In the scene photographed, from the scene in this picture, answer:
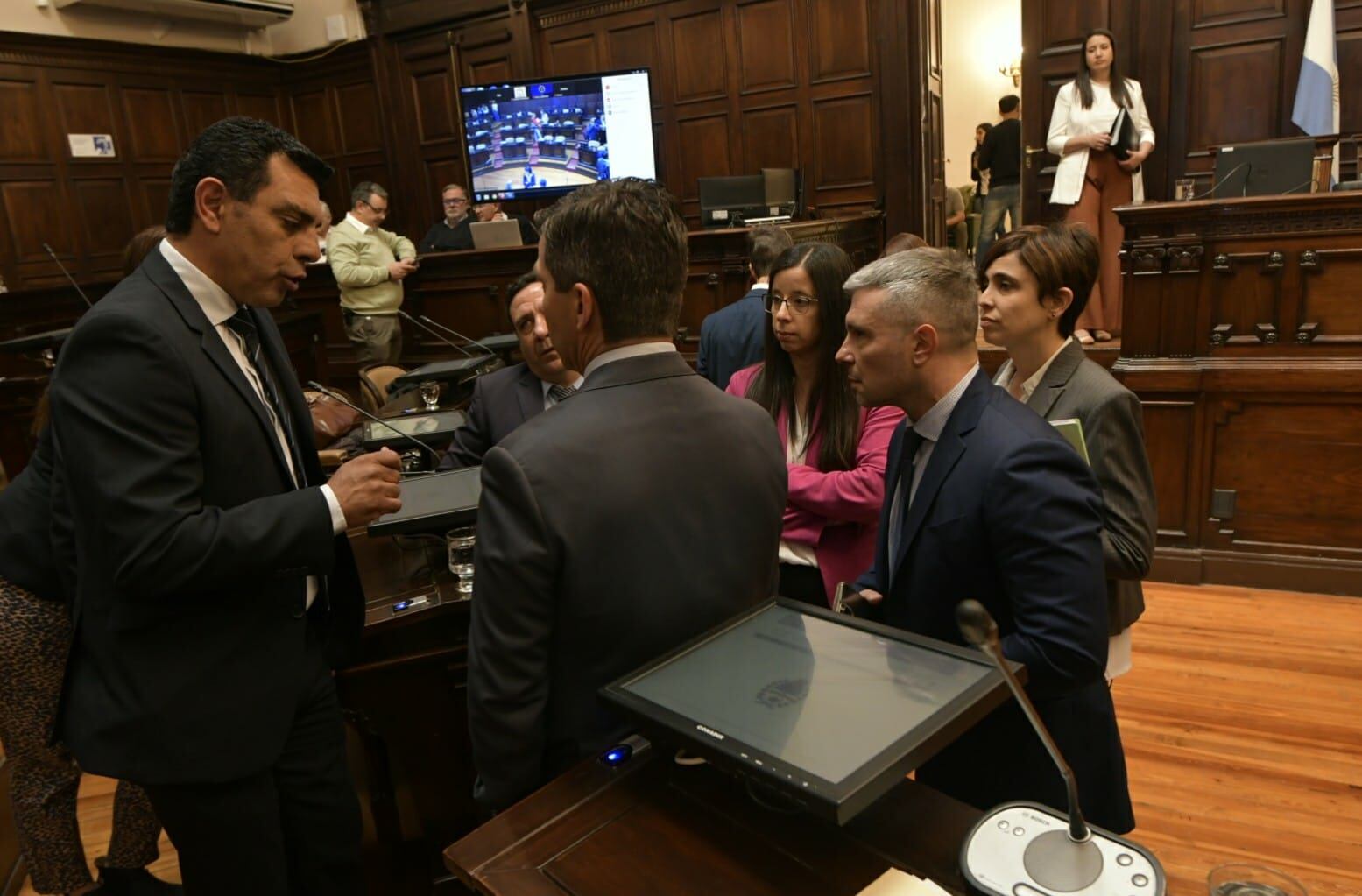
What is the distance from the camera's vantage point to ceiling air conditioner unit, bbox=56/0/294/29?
7.41 metres

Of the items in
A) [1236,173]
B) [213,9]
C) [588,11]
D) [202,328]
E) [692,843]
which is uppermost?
[213,9]

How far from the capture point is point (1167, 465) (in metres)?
3.49

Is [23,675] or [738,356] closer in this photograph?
[23,675]

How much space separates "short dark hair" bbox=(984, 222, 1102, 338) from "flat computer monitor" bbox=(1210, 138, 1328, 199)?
232cm

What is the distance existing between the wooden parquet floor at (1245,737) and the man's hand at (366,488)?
1612mm

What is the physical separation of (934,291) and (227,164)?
3.56ft

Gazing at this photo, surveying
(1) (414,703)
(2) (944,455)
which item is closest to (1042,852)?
(2) (944,455)

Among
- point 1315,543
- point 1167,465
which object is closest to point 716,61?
point 1167,465

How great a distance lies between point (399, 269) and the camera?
19.6 ft

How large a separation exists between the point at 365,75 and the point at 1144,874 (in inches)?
348

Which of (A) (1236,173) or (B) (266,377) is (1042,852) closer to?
(B) (266,377)

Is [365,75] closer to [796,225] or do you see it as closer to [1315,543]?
[796,225]

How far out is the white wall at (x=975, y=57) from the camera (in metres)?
9.70

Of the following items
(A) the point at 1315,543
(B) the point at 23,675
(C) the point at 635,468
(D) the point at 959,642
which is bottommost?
(A) the point at 1315,543
